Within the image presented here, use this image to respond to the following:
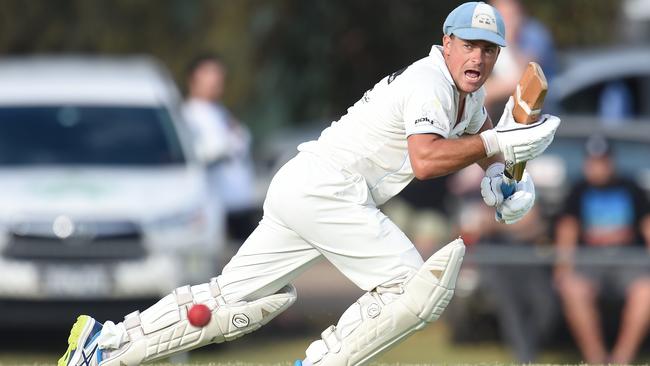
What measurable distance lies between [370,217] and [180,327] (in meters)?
0.91

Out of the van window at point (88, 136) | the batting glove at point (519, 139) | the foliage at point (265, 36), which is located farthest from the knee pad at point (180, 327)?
the foliage at point (265, 36)

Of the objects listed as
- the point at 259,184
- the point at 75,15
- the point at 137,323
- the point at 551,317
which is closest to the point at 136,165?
the point at 551,317

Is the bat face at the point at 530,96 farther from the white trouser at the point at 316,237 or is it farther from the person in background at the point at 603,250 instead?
the person in background at the point at 603,250

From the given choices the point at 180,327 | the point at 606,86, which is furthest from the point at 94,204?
the point at 606,86

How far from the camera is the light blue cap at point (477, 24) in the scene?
6.29 meters

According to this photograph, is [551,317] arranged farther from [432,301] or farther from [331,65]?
[331,65]

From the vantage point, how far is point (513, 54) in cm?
1113

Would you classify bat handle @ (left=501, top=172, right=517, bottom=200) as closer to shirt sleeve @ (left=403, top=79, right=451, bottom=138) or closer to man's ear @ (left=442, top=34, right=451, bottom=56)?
shirt sleeve @ (left=403, top=79, right=451, bottom=138)

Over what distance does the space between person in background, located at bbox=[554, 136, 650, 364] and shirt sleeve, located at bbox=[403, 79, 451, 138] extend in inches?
188

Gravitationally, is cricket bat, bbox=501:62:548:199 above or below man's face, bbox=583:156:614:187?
below

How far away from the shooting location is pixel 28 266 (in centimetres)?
1045

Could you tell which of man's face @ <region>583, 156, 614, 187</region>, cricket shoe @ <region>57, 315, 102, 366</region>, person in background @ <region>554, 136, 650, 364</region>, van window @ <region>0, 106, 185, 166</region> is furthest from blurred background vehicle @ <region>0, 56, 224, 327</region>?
cricket shoe @ <region>57, 315, 102, 366</region>

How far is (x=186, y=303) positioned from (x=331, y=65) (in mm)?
12880

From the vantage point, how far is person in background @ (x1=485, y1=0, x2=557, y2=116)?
11031 mm
